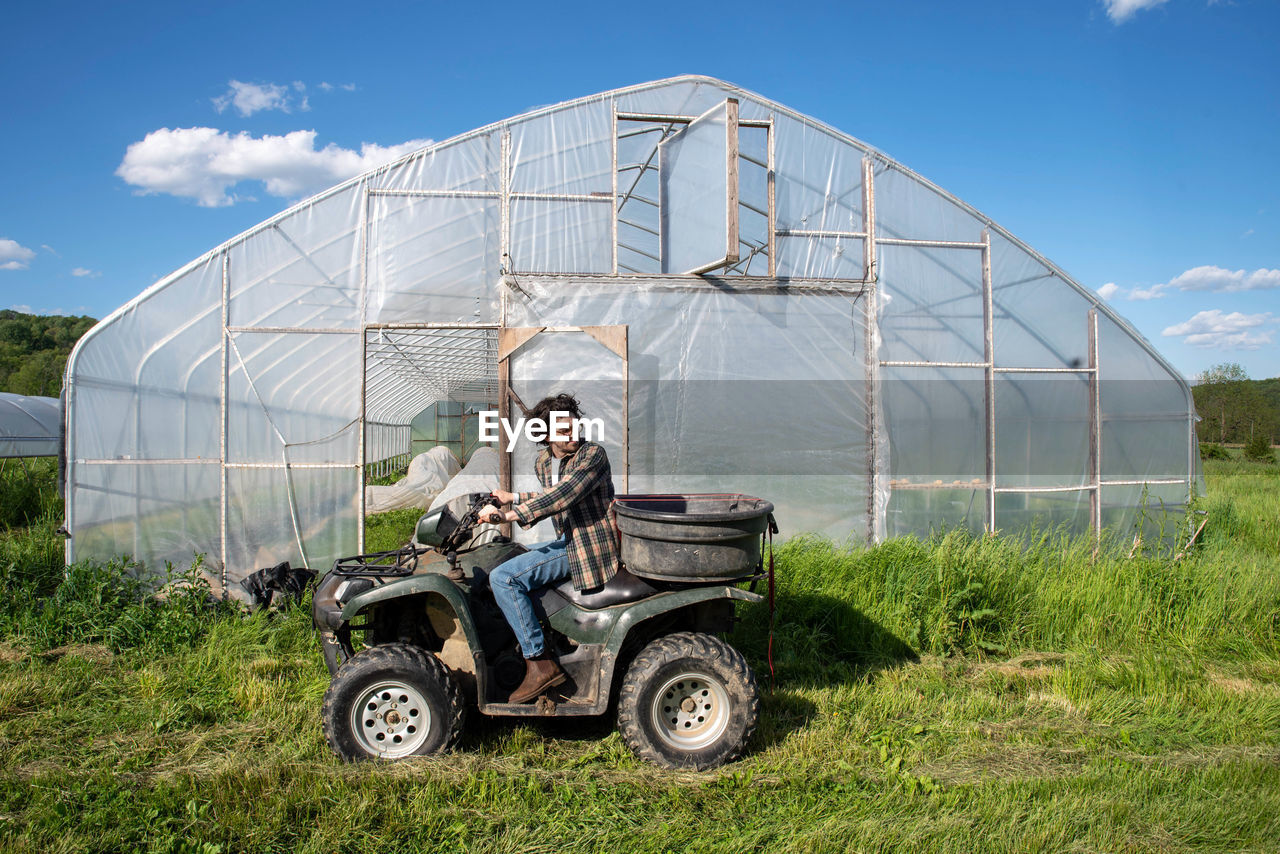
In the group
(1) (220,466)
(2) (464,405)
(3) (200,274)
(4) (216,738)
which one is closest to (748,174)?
(3) (200,274)

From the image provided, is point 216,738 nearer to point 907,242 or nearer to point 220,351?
point 220,351

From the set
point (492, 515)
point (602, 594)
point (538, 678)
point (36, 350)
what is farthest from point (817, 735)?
point (36, 350)

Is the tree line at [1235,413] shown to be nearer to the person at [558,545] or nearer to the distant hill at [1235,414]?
the distant hill at [1235,414]

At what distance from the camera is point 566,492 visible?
3.90 m

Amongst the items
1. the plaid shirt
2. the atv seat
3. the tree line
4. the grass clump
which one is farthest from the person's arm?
the tree line

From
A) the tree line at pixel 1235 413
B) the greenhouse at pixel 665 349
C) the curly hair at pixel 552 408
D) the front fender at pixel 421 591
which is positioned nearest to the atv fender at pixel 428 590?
the front fender at pixel 421 591

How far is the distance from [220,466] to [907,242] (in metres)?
7.19

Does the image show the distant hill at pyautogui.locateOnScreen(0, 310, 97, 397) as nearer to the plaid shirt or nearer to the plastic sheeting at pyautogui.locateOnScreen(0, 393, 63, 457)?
the plastic sheeting at pyautogui.locateOnScreen(0, 393, 63, 457)

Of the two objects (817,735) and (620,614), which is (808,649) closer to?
(817,735)

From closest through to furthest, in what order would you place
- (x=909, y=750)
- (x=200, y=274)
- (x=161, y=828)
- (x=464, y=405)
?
1. (x=161, y=828)
2. (x=909, y=750)
3. (x=200, y=274)
4. (x=464, y=405)

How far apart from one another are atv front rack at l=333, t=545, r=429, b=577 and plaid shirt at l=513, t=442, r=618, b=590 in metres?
0.78

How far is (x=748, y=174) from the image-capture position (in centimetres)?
842

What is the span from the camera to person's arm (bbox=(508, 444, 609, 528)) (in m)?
3.79

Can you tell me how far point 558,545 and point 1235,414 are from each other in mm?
43986
